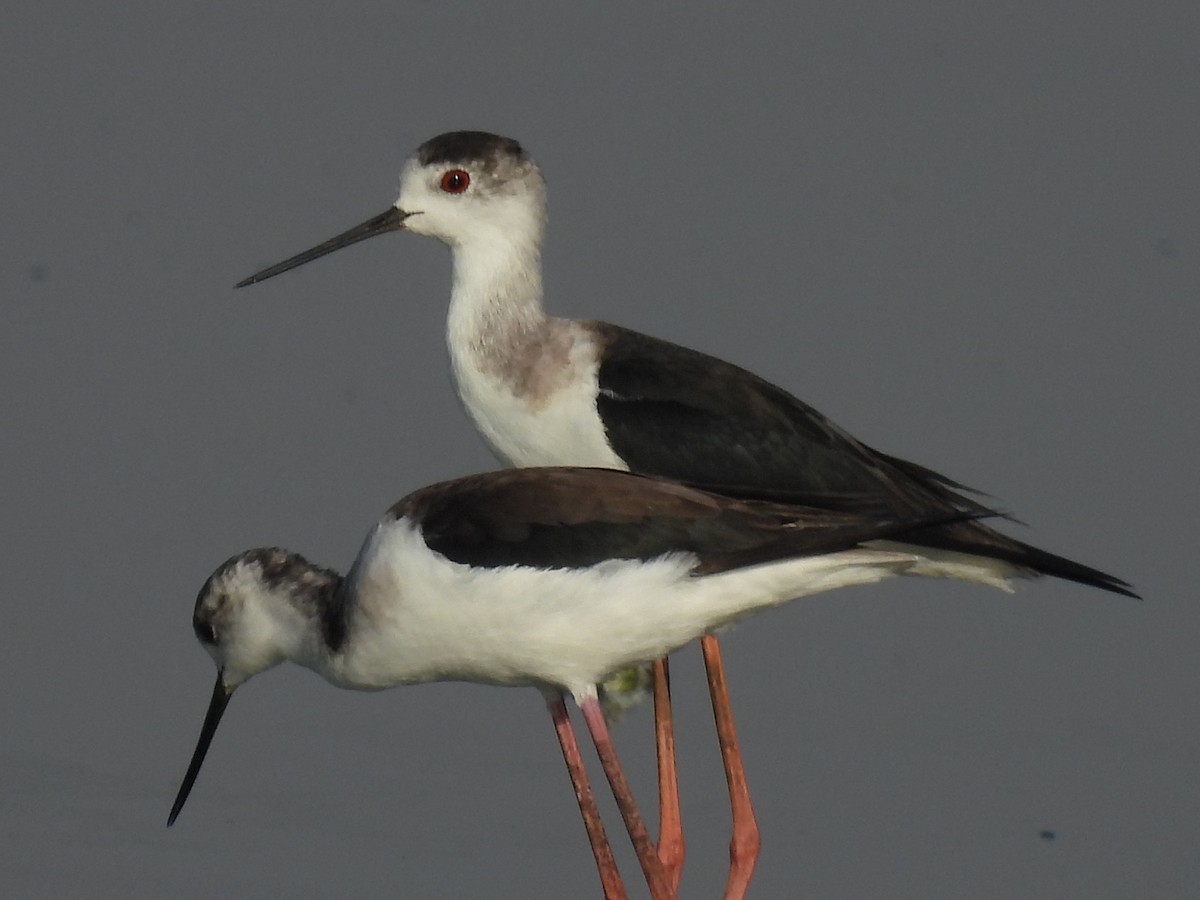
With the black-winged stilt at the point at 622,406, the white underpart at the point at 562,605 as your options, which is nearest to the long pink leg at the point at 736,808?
the black-winged stilt at the point at 622,406

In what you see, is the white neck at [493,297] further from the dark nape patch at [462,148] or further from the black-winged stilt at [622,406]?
the dark nape patch at [462,148]

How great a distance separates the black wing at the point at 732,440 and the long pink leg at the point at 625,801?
78 cm

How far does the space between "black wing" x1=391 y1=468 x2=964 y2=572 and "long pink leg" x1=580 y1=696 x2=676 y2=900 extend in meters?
0.44

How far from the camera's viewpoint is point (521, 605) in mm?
7117

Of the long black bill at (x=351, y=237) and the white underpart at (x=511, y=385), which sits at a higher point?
the long black bill at (x=351, y=237)

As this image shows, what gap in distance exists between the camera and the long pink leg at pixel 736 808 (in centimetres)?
829

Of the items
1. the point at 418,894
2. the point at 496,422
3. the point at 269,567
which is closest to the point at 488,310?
the point at 496,422

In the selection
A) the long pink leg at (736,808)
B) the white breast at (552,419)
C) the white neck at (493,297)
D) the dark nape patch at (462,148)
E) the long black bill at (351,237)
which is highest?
the dark nape patch at (462,148)

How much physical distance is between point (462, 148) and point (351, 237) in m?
0.44

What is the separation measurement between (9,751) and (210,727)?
895 mm

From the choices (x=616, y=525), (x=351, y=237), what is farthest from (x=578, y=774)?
(x=351, y=237)

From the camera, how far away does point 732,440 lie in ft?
26.0

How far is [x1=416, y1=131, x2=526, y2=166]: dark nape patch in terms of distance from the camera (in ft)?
27.9

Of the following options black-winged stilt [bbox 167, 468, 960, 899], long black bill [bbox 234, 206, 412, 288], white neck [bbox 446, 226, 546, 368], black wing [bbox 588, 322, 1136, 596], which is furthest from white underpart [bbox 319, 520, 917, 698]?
long black bill [bbox 234, 206, 412, 288]
